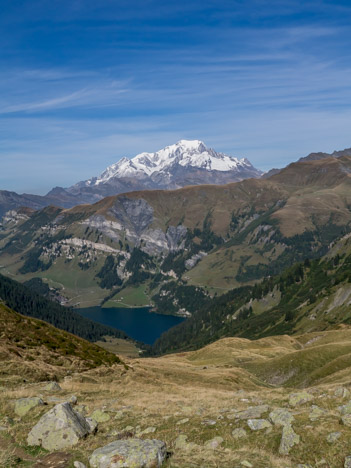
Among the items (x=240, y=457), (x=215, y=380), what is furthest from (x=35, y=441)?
(x=215, y=380)

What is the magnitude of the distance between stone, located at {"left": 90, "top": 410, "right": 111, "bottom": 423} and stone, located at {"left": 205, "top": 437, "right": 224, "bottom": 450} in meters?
9.56

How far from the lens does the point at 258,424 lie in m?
22.8

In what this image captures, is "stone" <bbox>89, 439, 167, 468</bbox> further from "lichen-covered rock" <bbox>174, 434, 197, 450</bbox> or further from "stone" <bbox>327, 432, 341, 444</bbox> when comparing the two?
"stone" <bbox>327, 432, 341, 444</bbox>

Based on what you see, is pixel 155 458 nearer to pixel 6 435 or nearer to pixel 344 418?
pixel 6 435

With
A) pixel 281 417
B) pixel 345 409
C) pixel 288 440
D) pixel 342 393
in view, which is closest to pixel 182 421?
pixel 281 417

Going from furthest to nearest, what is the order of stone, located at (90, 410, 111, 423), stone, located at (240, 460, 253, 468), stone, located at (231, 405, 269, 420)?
stone, located at (90, 410, 111, 423), stone, located at (231, 405, 269, 420), stone, located at (240, 460, 253, 468)

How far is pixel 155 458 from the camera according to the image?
56.9ft

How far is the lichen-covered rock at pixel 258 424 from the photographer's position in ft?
73.4

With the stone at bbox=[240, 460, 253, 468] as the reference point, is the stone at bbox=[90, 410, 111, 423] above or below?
below

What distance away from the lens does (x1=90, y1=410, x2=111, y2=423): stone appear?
26.4 m

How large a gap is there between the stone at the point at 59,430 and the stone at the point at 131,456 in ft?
11.8

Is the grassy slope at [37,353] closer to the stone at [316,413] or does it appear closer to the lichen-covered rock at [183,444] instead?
the lichen-covered rock at [183,444]

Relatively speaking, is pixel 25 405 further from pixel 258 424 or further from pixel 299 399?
pixel 299 399

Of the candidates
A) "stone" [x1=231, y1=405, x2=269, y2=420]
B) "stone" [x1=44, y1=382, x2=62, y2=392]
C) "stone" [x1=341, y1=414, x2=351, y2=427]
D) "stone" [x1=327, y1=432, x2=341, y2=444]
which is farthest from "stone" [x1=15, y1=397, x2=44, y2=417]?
"stone" [x1=341, y1=414, x2=351, y2=427]
